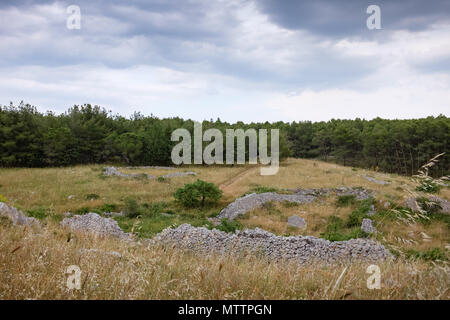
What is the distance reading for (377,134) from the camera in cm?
5656

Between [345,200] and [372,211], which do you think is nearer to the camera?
[372,211]

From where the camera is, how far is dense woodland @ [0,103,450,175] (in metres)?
42.7

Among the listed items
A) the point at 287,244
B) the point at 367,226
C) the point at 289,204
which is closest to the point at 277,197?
the point at 289,204

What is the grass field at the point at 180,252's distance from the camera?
2570mm

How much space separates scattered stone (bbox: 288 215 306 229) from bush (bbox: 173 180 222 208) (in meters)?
6.59

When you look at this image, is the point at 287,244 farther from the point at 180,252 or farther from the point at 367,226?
the point at 180,252

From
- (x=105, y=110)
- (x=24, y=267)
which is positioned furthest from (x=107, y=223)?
(x=105, y=110)

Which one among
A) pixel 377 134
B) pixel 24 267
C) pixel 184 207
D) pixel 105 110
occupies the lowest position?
pixel 184 207

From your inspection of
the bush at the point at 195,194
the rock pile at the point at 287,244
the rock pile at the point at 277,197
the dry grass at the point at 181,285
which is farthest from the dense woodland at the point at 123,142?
the dry grass at the point at 181,285

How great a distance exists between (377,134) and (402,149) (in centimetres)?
632

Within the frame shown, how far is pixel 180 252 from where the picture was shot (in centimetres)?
487

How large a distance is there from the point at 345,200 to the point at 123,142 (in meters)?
39.9

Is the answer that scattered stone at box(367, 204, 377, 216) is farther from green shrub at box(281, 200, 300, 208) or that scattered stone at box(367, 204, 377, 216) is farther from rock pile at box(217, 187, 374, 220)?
green shrub at box(281, 200, 300, 208)

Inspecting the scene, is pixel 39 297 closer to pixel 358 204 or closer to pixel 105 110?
pixel 358 204
